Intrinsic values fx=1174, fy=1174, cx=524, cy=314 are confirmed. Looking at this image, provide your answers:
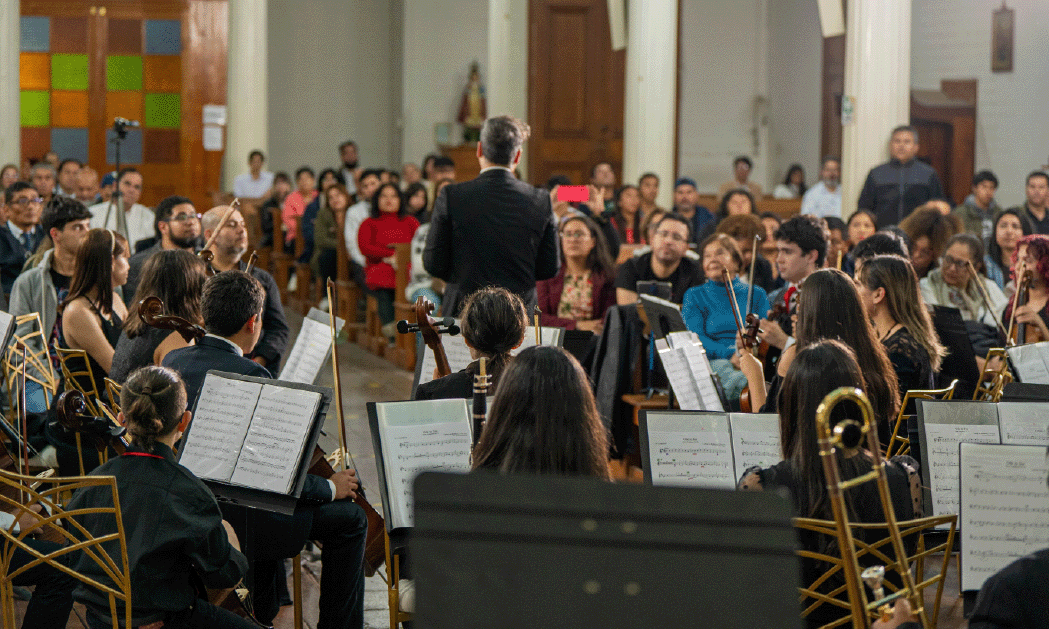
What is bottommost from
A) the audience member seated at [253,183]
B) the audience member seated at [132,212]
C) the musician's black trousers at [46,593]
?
the musician's black trousers at [46,593]

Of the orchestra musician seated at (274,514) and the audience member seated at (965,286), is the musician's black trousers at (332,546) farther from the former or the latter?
the audience member seated at (965,286)

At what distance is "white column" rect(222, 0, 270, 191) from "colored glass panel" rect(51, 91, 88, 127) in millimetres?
2045

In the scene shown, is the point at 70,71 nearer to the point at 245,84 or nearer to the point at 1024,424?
the point at 245,84

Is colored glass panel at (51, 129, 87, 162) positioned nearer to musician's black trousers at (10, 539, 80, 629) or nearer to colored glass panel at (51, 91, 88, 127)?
colored glass panel at (51, 91, 88, 127)

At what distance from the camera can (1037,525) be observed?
199 centimetres

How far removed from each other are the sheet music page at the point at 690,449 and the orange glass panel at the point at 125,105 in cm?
1195

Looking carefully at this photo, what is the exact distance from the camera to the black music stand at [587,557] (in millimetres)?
1259

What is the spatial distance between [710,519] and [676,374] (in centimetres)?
219

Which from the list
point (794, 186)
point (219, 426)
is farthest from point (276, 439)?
point (794, 186)

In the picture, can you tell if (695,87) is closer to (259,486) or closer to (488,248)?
(488,248)

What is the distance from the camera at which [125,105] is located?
1330 centimetres

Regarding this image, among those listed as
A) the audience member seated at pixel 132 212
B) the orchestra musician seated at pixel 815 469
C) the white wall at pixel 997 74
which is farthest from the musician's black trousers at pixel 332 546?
the white wall at pixel 997 74

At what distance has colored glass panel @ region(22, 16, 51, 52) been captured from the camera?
12992mm

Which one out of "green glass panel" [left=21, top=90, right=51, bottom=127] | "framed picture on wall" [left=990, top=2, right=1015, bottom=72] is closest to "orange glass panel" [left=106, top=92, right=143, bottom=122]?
"green glass panel" [left=21, top=90, right=51, bottom=127]
